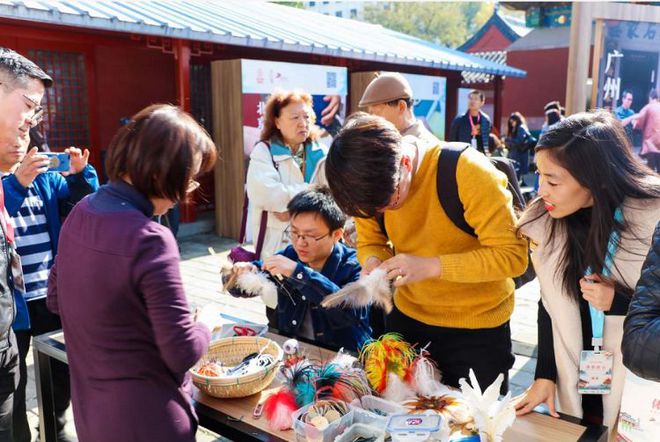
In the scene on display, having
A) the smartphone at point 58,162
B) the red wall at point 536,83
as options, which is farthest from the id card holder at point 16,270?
the red wall at point 536,83

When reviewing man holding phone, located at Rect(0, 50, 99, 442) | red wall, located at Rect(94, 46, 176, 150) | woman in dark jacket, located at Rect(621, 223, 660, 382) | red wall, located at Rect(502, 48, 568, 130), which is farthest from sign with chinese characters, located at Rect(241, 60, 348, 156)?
red wall, located at Rect(502, 48, 568, 130)

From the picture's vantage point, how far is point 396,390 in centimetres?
163

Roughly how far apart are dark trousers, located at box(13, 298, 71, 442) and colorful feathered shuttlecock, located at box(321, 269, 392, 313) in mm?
1464

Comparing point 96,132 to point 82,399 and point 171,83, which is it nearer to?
point 171,83

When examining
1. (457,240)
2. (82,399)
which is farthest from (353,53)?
(82,399)

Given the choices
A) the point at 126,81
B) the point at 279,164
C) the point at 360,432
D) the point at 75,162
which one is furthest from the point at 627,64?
the point at 126,81

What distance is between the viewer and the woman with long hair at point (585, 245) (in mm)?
1550

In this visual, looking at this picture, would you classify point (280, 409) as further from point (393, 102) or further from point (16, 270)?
point (393, 102)

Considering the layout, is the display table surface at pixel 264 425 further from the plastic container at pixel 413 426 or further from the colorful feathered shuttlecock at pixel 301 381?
the plastic container at pixel 413 426

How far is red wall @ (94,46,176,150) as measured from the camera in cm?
786

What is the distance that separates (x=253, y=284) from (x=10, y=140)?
3.68ft

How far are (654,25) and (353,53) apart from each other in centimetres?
595

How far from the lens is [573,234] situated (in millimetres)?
1673

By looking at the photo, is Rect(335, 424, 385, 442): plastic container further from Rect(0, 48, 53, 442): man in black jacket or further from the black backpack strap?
Rect(0, 48, 53, 442): man in black jacket
